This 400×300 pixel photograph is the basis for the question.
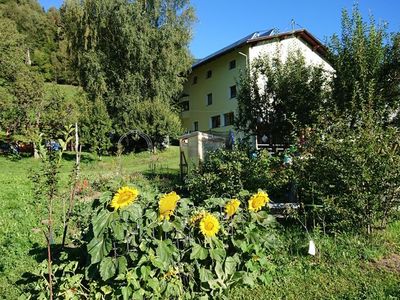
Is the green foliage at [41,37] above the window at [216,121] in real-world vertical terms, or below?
above

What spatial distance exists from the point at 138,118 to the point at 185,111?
12050 mm

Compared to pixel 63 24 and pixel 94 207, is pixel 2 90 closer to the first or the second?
pixel 63 24

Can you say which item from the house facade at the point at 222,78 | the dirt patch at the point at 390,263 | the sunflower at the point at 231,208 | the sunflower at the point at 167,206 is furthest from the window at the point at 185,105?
the sunflower at the point at 167,206

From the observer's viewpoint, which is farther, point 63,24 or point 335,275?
point 63,24

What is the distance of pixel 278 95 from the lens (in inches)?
537

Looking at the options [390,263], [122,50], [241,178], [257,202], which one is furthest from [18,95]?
[390,263]

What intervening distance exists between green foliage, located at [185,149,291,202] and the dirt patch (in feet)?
8.65

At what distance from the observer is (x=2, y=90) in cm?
2227

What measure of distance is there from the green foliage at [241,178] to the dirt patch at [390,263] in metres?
2.64

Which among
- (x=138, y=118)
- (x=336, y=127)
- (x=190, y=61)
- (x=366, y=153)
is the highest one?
(x=190, y=61)

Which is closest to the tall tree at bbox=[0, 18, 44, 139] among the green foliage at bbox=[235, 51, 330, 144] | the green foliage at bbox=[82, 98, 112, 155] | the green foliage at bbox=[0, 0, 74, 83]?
the green foliage at bbox=[82, 98, 112, 155]

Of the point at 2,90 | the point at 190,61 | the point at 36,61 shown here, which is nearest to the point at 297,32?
the point at 190,61

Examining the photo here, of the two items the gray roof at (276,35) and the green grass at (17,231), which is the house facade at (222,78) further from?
the green grass at (17,231)

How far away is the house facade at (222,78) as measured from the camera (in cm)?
2745
